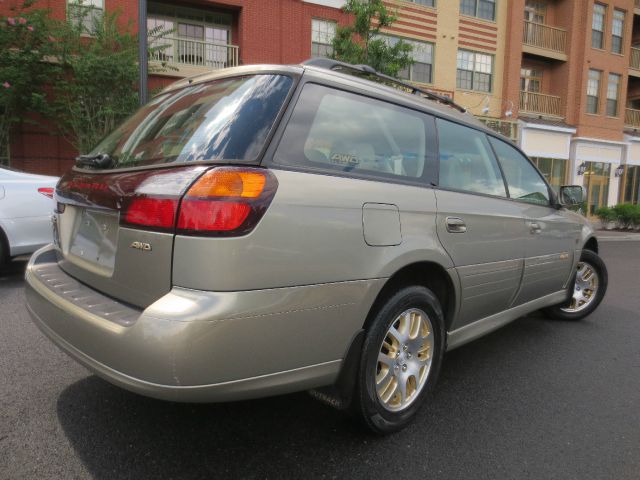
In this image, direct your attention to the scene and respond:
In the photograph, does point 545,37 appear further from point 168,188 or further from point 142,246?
point 142,246

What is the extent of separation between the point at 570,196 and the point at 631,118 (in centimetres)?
2704

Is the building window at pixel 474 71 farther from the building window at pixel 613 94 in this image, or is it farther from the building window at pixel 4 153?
the building window at pixel 4 153

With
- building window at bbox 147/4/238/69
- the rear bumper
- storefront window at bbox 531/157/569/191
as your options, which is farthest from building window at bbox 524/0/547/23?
Answer: the rear bumper

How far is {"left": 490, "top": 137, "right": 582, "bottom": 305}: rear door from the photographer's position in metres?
3.43

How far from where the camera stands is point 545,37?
2200cm

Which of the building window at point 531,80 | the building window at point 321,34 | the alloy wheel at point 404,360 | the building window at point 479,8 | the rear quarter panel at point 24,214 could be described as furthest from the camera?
the building window at point 531,80

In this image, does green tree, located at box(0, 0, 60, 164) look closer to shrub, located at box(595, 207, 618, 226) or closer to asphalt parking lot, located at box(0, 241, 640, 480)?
asphalt parking lot, located at box(0, 241, 640, 480)

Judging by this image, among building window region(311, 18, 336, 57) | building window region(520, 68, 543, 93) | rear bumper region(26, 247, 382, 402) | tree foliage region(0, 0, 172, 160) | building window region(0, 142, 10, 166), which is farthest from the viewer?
building window region(520, 68, 543, 93)

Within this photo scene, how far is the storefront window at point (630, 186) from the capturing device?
24734mm

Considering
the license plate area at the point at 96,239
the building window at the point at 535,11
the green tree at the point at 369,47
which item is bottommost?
the license plate area at the point at 96,239

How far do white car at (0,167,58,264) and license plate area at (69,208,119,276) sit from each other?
3.58 m

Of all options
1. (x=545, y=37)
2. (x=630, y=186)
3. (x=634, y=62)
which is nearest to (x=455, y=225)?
(x=545, y=37)

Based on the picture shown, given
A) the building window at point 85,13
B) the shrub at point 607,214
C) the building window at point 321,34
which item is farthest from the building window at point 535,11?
the building window at point 85,13

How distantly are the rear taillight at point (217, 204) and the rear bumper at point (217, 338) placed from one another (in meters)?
0.24
